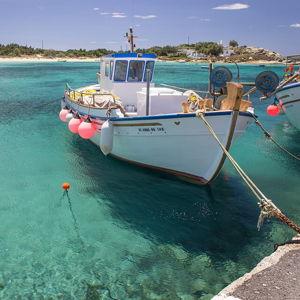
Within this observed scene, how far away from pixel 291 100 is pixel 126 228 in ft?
38.1

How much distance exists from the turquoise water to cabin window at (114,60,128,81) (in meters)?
3.28

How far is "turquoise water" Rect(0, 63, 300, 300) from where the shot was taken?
24.2ft

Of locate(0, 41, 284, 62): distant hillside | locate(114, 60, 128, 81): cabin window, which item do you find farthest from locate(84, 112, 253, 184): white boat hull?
locate(0, 41, 284, 62): distant hillside

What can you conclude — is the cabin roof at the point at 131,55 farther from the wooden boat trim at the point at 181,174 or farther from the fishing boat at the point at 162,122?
the wooden boat trim at the point at 181,174

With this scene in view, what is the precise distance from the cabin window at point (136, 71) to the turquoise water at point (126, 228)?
3.48m

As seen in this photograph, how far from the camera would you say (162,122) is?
11078 mm

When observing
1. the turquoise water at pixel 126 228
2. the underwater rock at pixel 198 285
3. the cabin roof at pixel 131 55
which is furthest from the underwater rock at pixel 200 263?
the cabin roof at pixel 131 55

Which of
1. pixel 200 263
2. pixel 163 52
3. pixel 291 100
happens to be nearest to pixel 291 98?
pixel 291 100

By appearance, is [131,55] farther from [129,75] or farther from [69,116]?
[69,116]

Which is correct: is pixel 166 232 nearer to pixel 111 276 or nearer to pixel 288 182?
pixel 111 276

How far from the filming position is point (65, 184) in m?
11.7

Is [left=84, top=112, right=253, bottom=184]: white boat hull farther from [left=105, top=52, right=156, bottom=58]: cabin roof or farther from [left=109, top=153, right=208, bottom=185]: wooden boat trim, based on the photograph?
[left=105, top=52, right=156, bottom=58]: cabin roof

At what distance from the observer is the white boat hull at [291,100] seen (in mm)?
16969

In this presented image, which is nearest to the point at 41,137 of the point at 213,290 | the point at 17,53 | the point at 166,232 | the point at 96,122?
the point at 96,122
